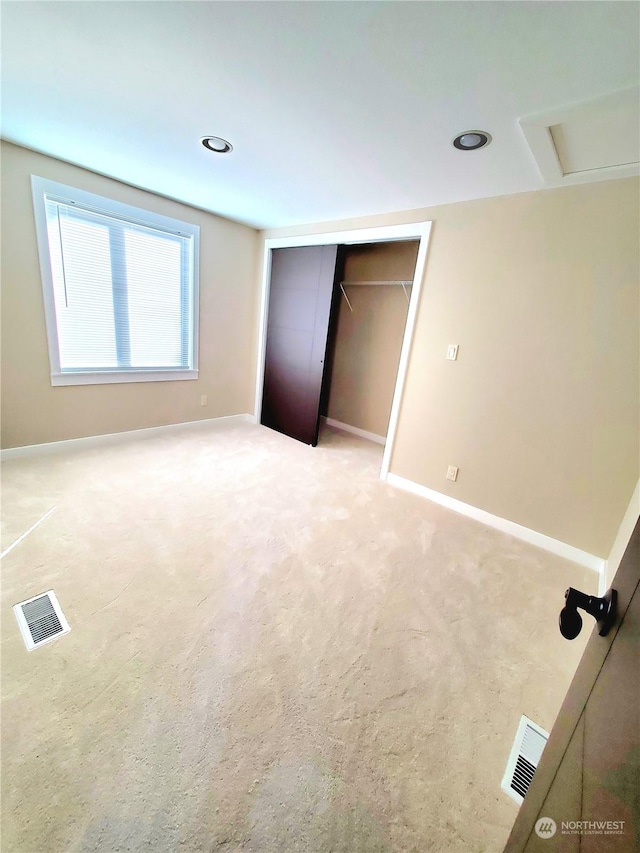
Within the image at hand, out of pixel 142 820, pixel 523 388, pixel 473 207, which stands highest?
pixel 473 207

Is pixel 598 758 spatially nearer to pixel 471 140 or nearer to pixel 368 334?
pixel 471 140

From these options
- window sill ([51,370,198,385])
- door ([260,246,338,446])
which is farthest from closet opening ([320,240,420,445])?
window sill ([51,370,198,385])

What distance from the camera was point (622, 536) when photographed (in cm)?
188

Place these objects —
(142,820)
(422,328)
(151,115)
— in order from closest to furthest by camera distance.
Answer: (142,820), (151,115), (422,328)

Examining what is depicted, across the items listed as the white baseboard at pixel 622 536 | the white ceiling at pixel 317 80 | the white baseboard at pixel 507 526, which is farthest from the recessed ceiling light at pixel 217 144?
the white baseboard at pixel 622 536

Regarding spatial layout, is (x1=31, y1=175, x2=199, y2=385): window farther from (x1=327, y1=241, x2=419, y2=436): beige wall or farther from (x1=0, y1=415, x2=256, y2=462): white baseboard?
(x1=327, y1=241, x2=419, y2=436): beige wall

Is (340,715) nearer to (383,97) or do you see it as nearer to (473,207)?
(383,97)

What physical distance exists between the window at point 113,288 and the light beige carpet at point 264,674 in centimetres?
119

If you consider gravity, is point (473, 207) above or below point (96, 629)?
above

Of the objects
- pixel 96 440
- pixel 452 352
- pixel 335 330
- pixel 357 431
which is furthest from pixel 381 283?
pixel 96 440

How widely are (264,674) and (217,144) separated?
2.74m

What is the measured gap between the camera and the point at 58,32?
1246 mm

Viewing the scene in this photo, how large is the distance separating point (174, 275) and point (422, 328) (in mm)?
2504

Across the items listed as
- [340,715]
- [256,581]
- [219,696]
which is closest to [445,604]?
[340,715]
